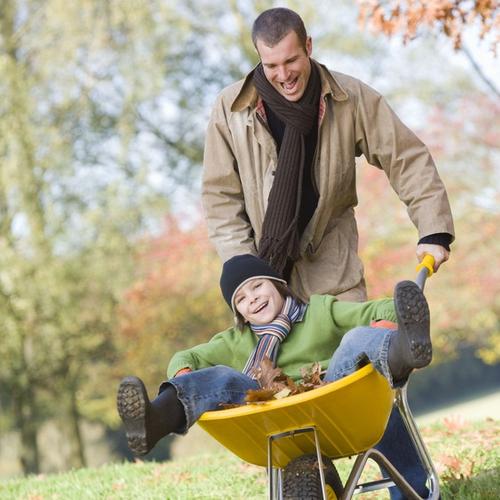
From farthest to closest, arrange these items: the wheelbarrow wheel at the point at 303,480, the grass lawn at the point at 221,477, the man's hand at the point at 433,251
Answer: the grass lawn at the point at 221,477, the man's hand at the point at 433,251, the wheelbarrow wheel at the point at 303,480

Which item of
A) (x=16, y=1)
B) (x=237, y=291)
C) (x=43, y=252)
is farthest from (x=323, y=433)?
(x=16, y=1)

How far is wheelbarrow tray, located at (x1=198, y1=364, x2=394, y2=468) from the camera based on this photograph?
2.64m

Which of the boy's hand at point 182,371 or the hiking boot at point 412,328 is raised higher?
the hiking boot at point 412,328

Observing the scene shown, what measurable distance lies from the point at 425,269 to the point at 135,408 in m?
1.09

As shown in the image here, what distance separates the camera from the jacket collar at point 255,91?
3.50 metres

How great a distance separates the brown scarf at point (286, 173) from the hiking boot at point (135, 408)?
1005mm

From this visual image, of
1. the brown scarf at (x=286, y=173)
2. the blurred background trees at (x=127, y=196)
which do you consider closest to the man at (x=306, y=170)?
the brown scarf at (x=286, y=173)

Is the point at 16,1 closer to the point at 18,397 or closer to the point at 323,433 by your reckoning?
the point at 18,397

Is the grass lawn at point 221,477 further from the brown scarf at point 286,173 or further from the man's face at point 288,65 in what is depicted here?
the man's face at point 288,65

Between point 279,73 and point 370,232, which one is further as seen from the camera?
point 370,232

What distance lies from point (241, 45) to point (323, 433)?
1210 cm

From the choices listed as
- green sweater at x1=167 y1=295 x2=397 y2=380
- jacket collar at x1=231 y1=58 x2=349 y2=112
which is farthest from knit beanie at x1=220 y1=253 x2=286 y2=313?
jacket collar at x1=231 y1=58 x2=349 y2=112

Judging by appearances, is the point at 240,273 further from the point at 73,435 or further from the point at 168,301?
the point at 73,435

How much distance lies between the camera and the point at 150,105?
14.6m
